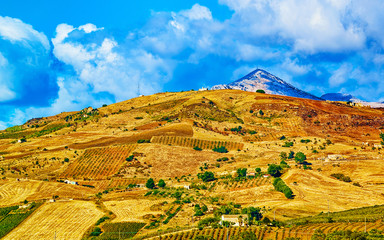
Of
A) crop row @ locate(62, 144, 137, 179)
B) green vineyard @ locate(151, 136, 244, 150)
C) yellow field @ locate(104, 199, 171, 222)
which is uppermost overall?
green vineyard @ locate(151, 136, 244, 150)

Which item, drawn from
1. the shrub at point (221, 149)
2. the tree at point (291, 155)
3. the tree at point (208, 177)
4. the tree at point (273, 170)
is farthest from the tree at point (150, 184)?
the tree at point (291, 155)

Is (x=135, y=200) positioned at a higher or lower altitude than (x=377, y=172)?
lower

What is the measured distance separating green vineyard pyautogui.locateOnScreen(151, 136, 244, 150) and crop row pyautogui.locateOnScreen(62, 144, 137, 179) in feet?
44.4

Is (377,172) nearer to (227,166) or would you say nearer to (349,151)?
(349,151)

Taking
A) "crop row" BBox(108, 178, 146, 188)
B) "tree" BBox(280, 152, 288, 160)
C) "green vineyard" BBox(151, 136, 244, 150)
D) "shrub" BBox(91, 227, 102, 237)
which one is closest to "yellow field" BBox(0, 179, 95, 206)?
"crop row" BBox(108, 178, 146, 188)

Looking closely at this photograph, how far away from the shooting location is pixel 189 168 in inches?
5945

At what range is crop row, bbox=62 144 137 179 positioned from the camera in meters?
143

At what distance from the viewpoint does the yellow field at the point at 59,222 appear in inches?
3573

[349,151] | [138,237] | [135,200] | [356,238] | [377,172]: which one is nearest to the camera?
[356,238]

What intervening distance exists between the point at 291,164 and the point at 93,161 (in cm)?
7576

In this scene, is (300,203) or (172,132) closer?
(300,203)

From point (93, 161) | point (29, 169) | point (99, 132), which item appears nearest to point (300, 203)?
point (93, 161)

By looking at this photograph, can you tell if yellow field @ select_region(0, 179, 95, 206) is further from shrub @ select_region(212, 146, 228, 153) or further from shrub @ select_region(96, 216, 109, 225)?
shrub @ select_region(212, 146, 228, 153)

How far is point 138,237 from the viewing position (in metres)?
82.0
